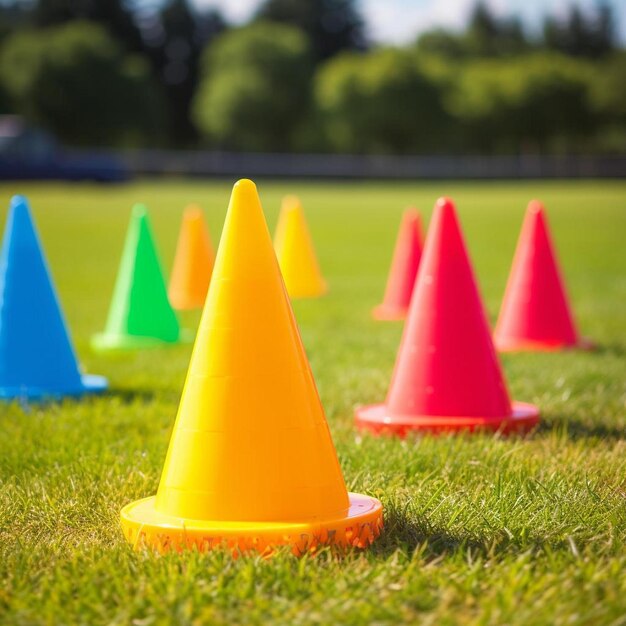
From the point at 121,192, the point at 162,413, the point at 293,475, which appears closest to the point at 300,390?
the point at 293,475

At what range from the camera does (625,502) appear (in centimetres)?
355

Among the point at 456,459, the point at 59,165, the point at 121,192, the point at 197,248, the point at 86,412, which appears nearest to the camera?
the point at 456,459

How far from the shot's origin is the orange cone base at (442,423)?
186 inches

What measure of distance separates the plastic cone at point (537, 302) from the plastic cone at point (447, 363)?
8.86ft

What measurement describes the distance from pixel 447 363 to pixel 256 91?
4032 inches

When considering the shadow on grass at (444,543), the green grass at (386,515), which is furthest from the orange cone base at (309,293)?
the shadow on grass at (444,543)

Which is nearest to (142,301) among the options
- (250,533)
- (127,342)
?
(127,342)

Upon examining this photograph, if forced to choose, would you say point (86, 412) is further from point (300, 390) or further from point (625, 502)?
point (625, 502)

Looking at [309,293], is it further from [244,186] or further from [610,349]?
[244,186]

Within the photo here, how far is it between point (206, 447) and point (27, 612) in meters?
0.73

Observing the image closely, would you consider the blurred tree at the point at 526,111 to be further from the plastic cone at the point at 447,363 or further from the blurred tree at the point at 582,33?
the plastic cone at the point at 447,363

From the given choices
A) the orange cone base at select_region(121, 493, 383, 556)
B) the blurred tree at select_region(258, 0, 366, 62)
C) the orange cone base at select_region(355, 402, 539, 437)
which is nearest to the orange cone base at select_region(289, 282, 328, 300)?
the orange cone base at select_region(355, 402, 539, 437)

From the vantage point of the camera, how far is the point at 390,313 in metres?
10.1

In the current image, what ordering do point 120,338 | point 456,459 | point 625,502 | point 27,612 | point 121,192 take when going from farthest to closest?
point 121,192, point 120,338, point 456,459, point 625,502, point 27,612
